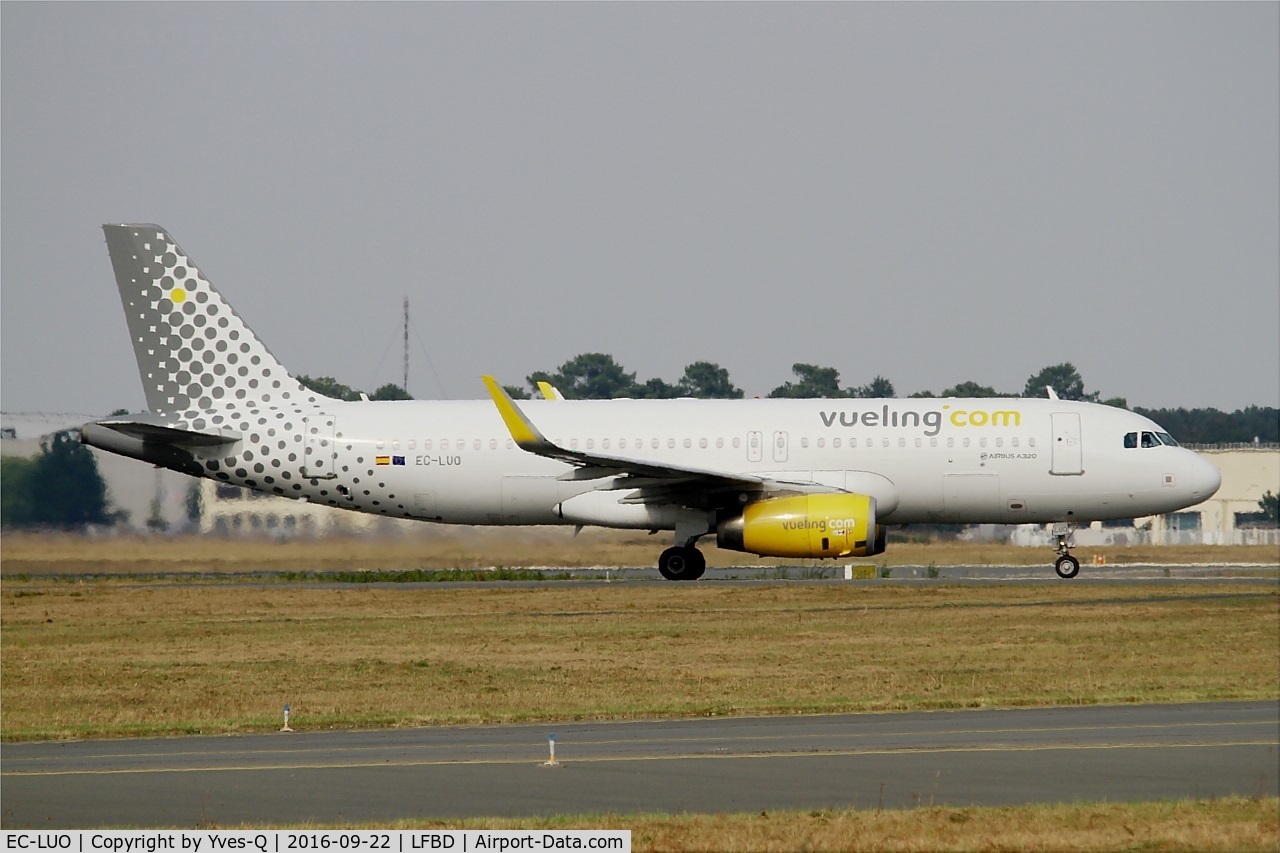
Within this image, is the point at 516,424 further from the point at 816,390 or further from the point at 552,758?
the point at 816,390

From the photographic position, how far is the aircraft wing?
30.3 m

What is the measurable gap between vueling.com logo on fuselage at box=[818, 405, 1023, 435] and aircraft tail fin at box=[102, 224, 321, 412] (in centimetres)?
1146

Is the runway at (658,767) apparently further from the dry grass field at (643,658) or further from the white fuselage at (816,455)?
the white fuselage at (816,455)

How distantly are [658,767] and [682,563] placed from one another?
20.8 metres

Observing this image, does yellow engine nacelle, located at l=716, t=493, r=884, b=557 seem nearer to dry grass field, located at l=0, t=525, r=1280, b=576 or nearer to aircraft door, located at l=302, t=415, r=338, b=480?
dry grass field, located at l=0, t=525, r=1280, b=576

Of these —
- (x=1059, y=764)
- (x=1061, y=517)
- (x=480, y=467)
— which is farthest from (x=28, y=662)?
(x=1061, y=517)

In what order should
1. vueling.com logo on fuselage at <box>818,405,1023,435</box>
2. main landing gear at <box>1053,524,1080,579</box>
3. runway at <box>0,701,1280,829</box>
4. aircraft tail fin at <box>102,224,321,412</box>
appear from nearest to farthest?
runway at <box>0,701,1280,829</box>
vueling.com logo on fuselage at <box>818,405,1023,435</box>
main landing gear at <box>1053,524,1080,579</box>
aircraft tail fin at <box>102,224,321,412</box>

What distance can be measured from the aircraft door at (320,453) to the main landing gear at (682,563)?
7161 millimetres

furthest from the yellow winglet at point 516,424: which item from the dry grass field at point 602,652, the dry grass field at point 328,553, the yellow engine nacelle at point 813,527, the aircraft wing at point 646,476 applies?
the dry grass field at point 328,553

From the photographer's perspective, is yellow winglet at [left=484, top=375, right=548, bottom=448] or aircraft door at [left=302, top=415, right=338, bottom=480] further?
aircraft door at [left=302, top=415, right=338, bottom=480]

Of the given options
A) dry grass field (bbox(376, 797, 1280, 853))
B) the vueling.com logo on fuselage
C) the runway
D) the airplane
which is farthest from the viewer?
the vueling.com logo on fuselage

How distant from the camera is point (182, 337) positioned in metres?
34.7

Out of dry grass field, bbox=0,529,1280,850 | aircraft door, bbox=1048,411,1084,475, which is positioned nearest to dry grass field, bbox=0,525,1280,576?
dry grass field, bbox=0,529,1280,850

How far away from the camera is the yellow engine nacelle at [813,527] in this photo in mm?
30406
